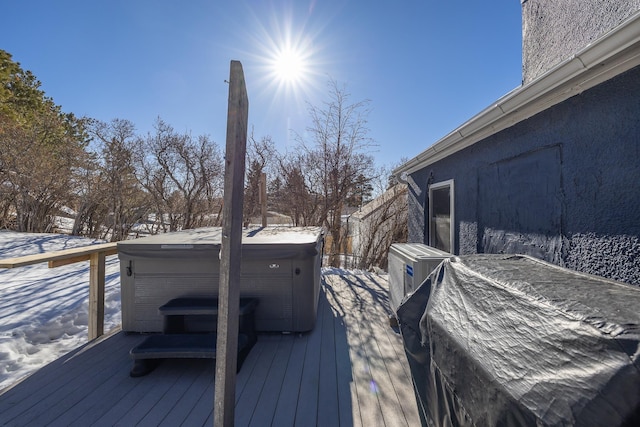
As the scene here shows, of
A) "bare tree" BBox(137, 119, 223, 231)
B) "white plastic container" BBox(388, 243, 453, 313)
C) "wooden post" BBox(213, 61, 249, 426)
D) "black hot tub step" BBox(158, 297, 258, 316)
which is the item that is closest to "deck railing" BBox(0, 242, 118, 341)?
"black hot tub step" BBox(158, 297, 258, 316)

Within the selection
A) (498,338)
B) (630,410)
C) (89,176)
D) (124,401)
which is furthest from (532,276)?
(89,176)

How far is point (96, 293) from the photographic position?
292 centimetres

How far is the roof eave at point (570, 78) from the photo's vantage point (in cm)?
130

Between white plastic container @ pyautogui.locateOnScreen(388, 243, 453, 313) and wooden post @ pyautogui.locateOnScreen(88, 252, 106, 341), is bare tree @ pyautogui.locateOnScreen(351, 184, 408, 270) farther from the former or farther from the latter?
wooden post @ pyautogui.locateOnScreen(88, 252, 106, 341)

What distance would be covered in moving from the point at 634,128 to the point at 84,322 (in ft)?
18.4

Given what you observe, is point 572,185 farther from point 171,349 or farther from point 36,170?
point 36,170

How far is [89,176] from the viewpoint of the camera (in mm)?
9828

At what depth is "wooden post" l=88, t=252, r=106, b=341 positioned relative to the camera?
291 centimetres

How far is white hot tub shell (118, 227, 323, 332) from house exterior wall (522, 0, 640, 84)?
3.27 metres

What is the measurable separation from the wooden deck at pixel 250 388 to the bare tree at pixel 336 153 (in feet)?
17.4

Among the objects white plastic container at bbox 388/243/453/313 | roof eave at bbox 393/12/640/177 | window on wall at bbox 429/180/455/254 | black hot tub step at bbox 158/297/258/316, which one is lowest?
black hot tub step at bbox 158/297/258/316

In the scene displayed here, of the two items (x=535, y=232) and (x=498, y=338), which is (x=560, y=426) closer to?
(x=498, y=338)

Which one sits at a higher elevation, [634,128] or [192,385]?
[634,128]

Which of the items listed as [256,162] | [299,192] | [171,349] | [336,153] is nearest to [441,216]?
[171,349]
